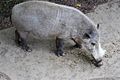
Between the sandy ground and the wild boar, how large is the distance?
24 cm

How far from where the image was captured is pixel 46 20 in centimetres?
644

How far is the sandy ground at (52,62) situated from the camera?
20.1 feet

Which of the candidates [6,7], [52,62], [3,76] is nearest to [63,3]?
[6,7]

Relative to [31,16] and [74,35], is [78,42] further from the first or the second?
[31,16]

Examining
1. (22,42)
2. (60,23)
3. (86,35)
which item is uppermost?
(60,23)

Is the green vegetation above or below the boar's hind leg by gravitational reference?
above

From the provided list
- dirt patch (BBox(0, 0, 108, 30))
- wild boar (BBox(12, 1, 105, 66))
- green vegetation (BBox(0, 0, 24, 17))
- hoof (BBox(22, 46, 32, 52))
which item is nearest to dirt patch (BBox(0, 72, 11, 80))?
hoof (BBox(22, 46, 32, 52))

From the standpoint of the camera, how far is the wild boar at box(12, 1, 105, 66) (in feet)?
21.0

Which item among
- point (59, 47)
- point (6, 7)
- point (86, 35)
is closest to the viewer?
point (86, 35)

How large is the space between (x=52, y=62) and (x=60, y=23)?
70 cm

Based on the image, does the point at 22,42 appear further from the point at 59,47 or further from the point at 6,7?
the point at 6,7

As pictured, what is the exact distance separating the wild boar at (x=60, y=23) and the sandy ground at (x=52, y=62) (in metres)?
0.24

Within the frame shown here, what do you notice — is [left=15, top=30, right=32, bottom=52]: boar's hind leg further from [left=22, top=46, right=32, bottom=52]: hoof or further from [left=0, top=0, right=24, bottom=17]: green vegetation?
[left=0, top=0, right=24, bottom=17]: green vegetation

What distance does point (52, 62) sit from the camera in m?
6.45
